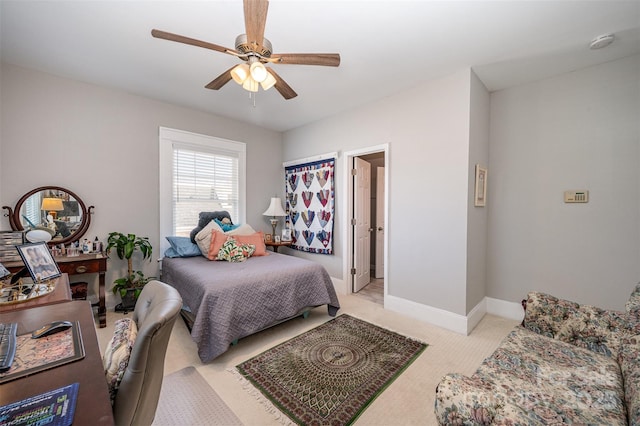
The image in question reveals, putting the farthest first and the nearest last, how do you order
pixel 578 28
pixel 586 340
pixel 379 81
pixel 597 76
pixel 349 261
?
pixel 349 261 < pixel 379 81 < pixel 597 76 < pixel 578 28 < pixel 586 340

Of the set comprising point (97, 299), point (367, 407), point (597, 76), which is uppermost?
point (597, 76)

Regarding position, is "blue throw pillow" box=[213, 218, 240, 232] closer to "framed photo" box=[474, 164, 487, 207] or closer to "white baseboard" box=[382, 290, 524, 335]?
"white baseboard" box=[382, 290, 524, 335]

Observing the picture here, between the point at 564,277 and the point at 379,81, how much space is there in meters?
2.89

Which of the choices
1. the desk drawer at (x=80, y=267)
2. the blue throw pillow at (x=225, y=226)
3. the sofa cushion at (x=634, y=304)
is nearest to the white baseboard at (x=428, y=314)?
the sofa cushion at (x=634, y=304)

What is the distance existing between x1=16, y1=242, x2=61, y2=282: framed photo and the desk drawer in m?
0.99

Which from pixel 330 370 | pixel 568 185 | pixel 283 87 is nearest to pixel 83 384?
pixel 330 370

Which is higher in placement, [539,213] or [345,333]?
[539,213]

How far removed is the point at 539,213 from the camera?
287 centimetres

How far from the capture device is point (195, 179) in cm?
385

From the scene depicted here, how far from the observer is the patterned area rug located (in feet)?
5.64

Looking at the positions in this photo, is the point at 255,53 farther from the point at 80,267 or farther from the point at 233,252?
the point at 80,267

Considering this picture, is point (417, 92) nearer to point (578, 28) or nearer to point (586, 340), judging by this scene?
point (578, 28)

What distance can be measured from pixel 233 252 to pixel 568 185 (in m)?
3.75

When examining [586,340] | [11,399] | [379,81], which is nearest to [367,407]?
[586,340]
